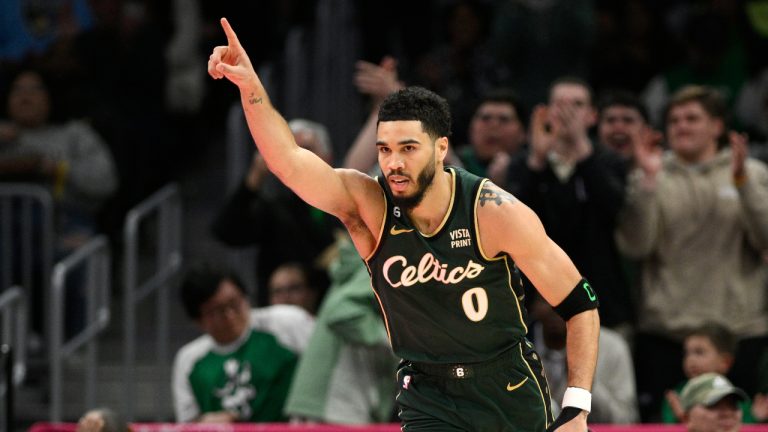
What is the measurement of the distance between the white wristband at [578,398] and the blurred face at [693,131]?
3.67 meters

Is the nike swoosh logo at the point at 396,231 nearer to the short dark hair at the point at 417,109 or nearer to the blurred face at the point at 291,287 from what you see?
the short dark hair at the point at 417,109

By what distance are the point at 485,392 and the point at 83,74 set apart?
6.45 meters

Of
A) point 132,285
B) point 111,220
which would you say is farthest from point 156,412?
point 111,220

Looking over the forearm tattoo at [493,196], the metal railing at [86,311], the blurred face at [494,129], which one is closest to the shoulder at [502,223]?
the forearm tattoo at [493,196]

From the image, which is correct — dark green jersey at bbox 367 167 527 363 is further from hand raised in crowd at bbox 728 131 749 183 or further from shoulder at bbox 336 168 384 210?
hand raised in crowd at bbox 728 131 749 183

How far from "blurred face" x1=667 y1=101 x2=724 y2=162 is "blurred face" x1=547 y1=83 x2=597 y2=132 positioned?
20.1 inches

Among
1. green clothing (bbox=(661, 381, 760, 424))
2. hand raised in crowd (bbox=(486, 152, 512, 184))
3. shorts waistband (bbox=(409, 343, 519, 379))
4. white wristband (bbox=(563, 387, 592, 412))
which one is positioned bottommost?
green clothing (bbox=(661, 381, 760, 424))

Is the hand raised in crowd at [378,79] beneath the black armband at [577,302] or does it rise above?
above

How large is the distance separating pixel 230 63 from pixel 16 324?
4.50m

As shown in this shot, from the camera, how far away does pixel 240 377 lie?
8359 mm

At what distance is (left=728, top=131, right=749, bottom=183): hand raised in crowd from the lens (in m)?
8.18

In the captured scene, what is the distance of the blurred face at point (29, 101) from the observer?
1030cm

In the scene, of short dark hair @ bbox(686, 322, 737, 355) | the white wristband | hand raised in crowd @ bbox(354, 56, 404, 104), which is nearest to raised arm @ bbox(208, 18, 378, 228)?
the white wristband

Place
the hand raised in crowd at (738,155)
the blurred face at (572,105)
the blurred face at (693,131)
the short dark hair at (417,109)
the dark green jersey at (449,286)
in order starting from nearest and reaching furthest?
the short dark hair at (417,109)
the dark green jersey at (449,286)
the blurred face at (572,105)
the hand raised in crowd at (738,155)
the blurred face at (693,131)
